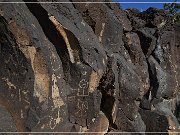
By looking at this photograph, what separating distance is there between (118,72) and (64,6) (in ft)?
6.42

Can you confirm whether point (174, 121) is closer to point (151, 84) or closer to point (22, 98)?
point (151, 84)

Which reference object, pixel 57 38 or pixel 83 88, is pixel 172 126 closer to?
pixel 83 88

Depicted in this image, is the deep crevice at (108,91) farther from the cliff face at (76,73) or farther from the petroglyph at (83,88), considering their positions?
the petroglyph at (83,88)

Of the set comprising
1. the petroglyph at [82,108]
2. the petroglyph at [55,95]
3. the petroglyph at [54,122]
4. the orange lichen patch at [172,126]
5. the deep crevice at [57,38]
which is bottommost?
the orange lichen patch at [172,126]

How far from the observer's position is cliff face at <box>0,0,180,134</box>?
19.7 ft

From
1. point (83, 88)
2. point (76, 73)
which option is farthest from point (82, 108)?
point (76, 73)

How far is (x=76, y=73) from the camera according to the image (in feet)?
22.7

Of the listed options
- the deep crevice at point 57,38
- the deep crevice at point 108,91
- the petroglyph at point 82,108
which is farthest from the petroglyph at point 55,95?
the deep crevice at point 108,91

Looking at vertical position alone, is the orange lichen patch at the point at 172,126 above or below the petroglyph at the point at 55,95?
below

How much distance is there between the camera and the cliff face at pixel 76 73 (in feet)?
19.7

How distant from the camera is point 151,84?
394 inches

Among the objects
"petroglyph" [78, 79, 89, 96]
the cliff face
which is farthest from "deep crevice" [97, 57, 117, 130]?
"petroglyph" [78, 79, 89, 96]

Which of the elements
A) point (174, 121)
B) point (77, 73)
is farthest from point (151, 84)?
point (77, 73)

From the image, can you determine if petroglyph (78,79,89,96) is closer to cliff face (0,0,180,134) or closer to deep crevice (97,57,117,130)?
cliff face (0,0,180,134)
